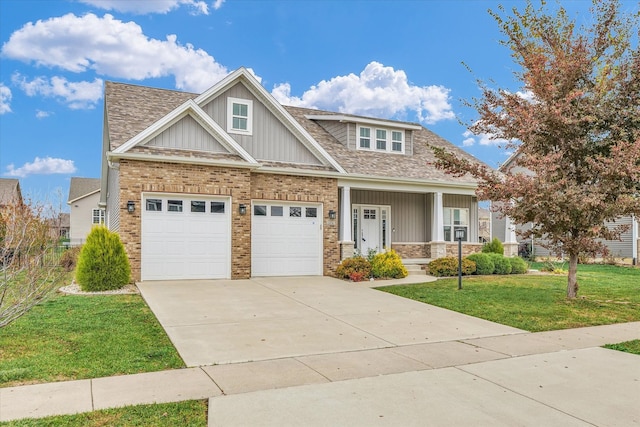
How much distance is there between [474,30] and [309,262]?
8.66 meters

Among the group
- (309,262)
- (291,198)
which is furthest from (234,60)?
(309,262)

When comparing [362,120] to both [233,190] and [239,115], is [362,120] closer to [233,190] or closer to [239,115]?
[239,115]

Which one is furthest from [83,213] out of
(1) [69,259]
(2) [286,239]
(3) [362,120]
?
(2) [286,239]

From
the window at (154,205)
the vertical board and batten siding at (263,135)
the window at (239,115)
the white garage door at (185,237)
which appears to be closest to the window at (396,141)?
the vertical board and batten siding at (263,135)

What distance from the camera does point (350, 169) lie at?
16.8 m

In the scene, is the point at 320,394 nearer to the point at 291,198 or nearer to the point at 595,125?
the point at 595,125

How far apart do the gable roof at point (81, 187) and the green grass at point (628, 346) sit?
42.9 metres

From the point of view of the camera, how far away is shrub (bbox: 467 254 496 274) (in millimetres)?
17078

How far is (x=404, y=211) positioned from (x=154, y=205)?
1026 cm

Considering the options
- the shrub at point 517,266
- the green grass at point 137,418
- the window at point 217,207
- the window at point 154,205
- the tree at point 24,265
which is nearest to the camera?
the green grass at point 137,418

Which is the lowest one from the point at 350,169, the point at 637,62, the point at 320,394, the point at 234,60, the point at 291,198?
the point at 320,394

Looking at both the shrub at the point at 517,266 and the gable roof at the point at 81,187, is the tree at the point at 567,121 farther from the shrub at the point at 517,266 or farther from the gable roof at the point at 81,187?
the gable roof at the point at 81,187

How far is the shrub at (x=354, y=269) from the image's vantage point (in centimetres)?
1489

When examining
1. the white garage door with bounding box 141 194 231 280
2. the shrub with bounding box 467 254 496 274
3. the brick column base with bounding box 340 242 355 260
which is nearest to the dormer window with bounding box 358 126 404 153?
the brick column base with bounding box 340 242 355 260
